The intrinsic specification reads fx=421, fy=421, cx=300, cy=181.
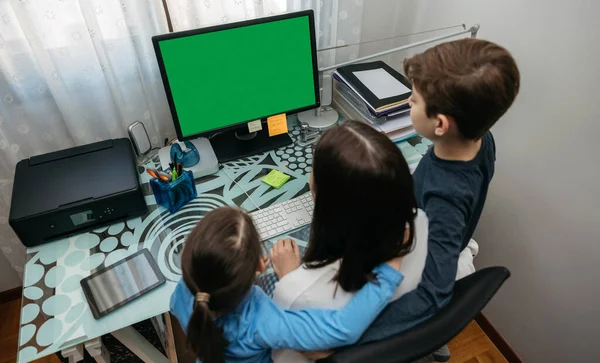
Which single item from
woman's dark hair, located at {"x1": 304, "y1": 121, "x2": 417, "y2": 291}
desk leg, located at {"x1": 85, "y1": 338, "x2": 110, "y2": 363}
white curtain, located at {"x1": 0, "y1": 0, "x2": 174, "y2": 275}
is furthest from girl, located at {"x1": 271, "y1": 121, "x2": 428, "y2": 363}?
white curtain, located at {"x1": 0, "y1": 0, "x2": 174, "y2": 275}

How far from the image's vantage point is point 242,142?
1.56 meters

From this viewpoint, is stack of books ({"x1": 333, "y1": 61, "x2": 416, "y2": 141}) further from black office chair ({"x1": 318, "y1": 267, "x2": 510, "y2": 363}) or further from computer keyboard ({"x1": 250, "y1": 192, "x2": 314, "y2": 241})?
black office chair ({"x1": 318, "y1": 267, "x2": 510, "y2": 363})

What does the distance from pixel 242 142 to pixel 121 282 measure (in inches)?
25.9

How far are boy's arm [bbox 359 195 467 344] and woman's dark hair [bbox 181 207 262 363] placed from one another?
0.27 meters

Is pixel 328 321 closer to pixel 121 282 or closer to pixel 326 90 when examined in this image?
pixel 121 282

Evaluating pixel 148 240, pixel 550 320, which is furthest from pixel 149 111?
pixel 550 320

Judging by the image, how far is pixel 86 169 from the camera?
130 centimetres

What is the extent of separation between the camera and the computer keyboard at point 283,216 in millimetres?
1236

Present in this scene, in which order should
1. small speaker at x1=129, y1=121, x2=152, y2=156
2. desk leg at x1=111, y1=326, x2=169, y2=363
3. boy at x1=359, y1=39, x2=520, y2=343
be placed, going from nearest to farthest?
boy at x1=359, y1=39, x2=520, y2=343 → desk leg at x1=111, y1=326, x2=169, y2=363 → small speaker at x1=129, y1=121, x2=152, y2=156

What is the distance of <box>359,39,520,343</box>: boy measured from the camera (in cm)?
86

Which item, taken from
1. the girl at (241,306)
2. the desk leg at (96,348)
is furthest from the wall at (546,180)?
the desk leg at (96,348)

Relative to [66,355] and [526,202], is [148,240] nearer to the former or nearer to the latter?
[66,355]

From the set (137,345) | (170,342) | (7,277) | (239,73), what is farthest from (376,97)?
(7,277)

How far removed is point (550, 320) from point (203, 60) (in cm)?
150
